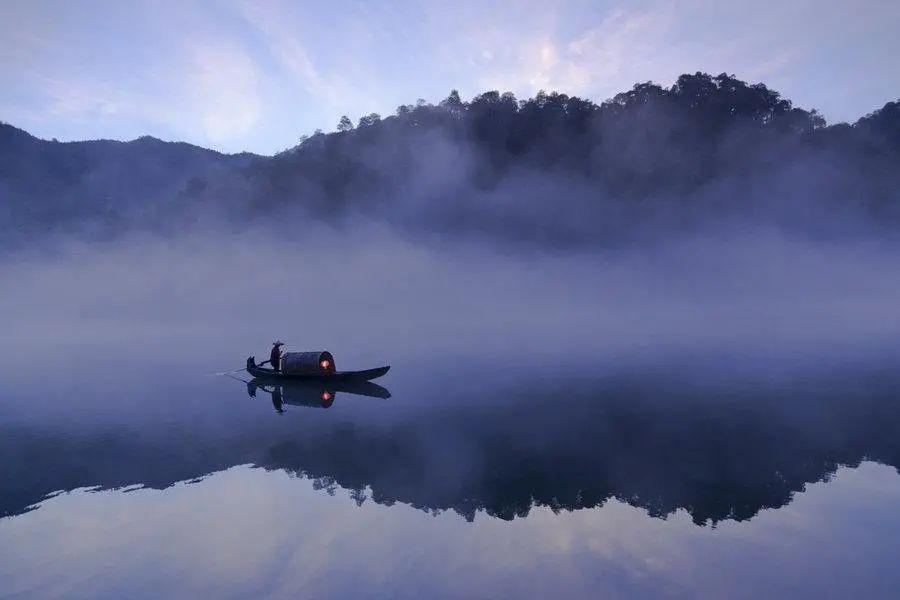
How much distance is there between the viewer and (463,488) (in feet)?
80.1

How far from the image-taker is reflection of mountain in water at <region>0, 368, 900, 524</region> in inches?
923

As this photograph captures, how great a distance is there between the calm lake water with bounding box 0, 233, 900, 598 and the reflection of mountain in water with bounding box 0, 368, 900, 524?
174mm

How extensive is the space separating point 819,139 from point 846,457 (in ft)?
581

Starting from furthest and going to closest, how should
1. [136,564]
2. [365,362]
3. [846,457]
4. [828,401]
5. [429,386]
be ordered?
[365,362], [429,386], [828,401], [846,457], [136,564]

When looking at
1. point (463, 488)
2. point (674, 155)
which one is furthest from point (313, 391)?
point (674, 155)

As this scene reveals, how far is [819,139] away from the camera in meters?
168

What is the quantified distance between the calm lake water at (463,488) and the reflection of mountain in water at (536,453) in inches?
6.8

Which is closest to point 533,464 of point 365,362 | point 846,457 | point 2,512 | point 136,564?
point 846,457

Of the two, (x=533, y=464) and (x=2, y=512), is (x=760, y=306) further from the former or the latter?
(x=2, y=512)

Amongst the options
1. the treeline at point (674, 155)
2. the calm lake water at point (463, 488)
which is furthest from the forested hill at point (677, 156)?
the calm lake water at point (463, 488)

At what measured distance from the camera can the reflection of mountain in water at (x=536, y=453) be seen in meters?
23.5

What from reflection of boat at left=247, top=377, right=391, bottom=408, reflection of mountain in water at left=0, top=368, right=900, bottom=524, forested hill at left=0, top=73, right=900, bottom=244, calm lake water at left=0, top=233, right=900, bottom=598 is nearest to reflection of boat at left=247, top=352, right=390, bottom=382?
reflection of boat at left=247, top=377, right=391, bottom=408

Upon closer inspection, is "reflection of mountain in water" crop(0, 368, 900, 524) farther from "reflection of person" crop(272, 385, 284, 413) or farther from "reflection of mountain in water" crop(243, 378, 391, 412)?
"reflection of mountain in water" crop(243, 378, 391, 412)

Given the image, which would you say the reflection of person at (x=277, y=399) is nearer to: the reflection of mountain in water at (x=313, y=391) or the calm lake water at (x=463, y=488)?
the reflection of mountain in water at (x=313, y=391)
